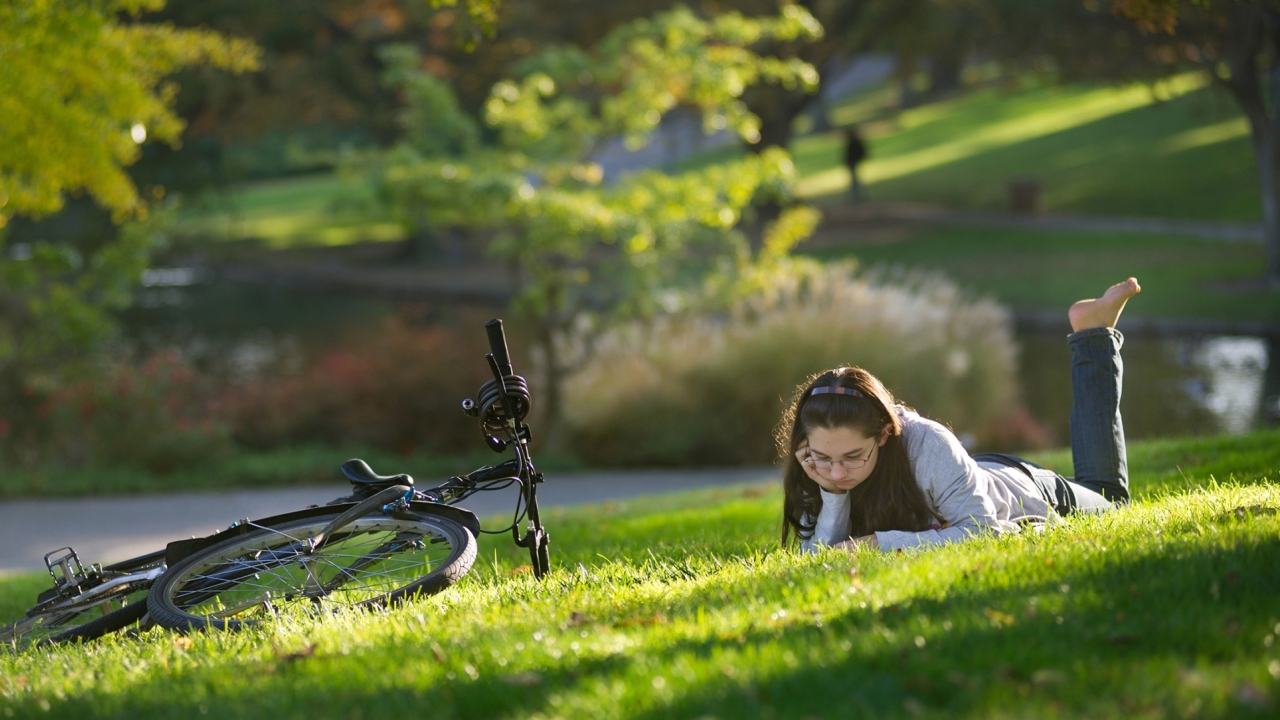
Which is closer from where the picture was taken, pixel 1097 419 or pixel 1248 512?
pixel 1248 512

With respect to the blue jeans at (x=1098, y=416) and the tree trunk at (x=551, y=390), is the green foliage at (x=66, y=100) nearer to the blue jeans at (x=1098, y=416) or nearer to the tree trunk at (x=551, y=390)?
the tree trunk at (x=551, y=390)

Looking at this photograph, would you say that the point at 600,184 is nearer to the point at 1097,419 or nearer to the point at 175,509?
the point at 175,509

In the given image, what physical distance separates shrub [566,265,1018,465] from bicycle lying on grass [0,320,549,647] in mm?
8293

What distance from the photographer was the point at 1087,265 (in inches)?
1114

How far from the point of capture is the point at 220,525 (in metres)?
10.7

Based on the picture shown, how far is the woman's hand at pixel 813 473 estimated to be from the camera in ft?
16.6

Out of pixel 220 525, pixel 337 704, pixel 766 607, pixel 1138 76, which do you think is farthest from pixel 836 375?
pixel 1138 76

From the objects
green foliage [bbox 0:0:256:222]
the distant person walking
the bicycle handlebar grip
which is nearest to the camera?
the bicycle handlebar grip

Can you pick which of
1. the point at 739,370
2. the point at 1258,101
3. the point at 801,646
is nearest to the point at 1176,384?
the point at 739,370

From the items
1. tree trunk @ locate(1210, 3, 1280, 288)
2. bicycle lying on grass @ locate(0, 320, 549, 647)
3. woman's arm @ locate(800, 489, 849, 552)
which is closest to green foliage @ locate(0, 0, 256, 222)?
bicycle lying on grass @ locate(0, 320, 549, 647)

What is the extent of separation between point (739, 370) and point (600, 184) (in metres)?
2.67

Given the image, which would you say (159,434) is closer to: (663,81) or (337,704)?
(663,81)

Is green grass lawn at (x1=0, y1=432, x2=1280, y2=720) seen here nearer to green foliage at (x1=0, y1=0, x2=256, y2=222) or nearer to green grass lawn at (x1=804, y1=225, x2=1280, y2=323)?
green foliage at (x1=0, y1=0, x2=256, y2=222)

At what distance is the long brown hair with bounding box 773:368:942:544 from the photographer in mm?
4941
